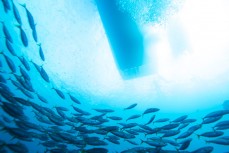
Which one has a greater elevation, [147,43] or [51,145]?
[147,43]

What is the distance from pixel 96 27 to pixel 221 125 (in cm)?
584

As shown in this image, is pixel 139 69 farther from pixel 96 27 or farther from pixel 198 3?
pixel 198 3

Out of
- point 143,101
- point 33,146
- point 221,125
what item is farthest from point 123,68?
point 33,146

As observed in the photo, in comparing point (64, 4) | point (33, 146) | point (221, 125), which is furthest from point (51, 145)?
point (33, 146)

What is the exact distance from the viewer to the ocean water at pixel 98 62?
23.7ft

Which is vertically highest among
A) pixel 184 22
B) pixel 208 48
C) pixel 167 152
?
pixel 208 48

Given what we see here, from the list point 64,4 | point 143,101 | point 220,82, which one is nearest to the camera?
point 64,4

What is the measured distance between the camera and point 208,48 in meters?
10.3

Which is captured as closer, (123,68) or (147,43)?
(147,43)

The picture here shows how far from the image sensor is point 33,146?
31203 millimetres

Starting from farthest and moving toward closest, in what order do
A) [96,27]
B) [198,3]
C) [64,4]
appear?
1. [96,27]
2. [64,4]
3. [198,3]

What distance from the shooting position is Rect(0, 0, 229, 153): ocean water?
23.7ft

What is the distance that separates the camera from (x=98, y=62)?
11.0 meters

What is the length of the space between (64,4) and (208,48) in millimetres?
6889
